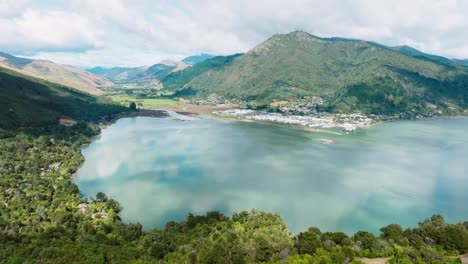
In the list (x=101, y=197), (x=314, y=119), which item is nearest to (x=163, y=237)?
(x=101, y=197)

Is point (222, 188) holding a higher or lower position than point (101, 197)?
higher

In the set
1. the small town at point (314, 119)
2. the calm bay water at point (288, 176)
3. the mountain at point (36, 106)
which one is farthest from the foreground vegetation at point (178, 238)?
the small town at point (314, 119)

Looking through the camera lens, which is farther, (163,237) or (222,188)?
(222,188)

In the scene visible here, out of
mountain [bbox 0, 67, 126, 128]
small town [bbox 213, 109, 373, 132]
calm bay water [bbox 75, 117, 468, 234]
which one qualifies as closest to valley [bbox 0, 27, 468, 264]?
calm bay water [bbox 75, 117, 468, 234]

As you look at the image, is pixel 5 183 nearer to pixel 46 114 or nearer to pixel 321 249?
pixel 321 249

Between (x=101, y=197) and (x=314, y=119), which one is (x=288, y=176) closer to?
(x=101, y=197)

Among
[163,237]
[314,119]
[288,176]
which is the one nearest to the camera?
[163,237]

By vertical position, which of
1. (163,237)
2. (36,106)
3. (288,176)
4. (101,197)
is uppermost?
(36,106)
